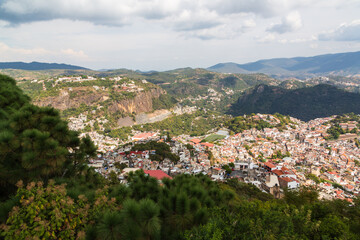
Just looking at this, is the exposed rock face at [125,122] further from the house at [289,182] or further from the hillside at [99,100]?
the house at [289,182]

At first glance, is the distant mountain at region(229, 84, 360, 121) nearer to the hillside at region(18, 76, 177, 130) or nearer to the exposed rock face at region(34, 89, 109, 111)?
the hillside at region(18, 76, 177, 130)

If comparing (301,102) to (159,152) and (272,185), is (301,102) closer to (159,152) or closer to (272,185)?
(272,185)

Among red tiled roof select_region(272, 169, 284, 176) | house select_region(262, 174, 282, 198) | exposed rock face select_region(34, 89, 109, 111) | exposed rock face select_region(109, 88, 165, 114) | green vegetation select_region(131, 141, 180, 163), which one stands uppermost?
exposed rock face select_region(34, 89, 109, 111)

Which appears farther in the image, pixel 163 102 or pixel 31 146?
pixel 163 102

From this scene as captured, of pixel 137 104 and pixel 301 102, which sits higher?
Answer: pixel 137 104

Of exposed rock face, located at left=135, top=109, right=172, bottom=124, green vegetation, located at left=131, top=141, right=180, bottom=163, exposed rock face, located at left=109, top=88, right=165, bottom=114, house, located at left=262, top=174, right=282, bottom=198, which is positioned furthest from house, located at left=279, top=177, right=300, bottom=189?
exposed rock face, located at left=109, top=88, right=165, bottom=114

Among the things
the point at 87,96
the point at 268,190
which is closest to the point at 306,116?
the point at 268,190

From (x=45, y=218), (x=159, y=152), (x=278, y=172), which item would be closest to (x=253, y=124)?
(x=278, y=172)
